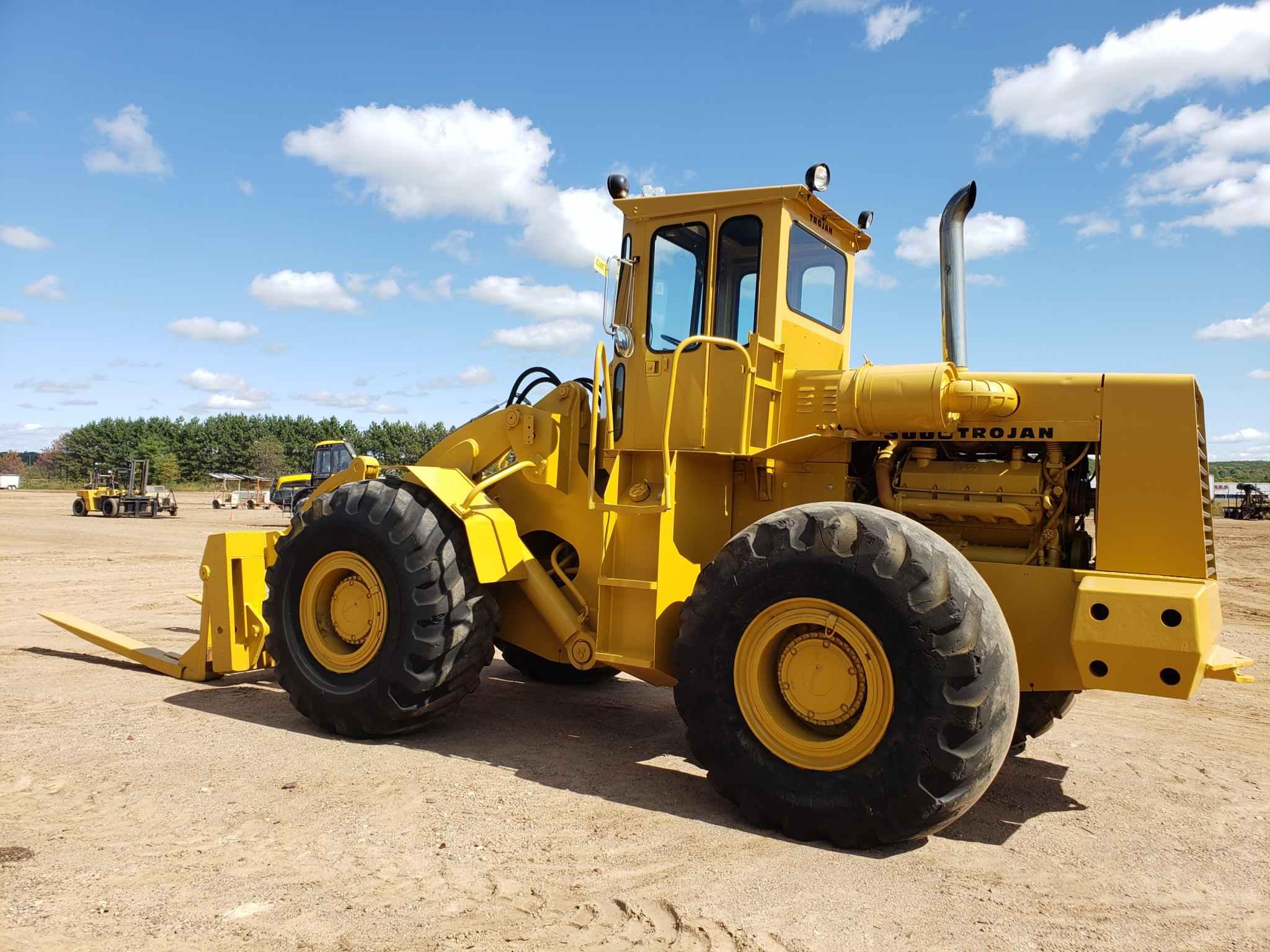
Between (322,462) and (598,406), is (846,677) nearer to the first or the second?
(598,406)

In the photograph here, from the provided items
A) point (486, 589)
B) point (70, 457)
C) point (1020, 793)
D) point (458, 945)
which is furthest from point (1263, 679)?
point (70, 457)

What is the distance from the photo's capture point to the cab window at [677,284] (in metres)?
5.73

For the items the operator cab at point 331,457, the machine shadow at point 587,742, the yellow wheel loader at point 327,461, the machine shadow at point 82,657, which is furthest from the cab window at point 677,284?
the operator cab at point 331,457

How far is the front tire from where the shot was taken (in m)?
4.01

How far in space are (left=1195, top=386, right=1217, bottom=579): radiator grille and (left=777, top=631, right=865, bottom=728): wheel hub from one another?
1787 mm

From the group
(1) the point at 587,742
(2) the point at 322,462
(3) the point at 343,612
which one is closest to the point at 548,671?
(1) the point at 587,742

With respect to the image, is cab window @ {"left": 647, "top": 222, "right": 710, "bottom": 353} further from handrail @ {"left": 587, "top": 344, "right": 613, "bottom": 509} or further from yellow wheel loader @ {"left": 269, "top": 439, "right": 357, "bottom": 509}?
yellow wheel loader @ {"left": 269, "top": 439, "right": 357, "bottom": 509}

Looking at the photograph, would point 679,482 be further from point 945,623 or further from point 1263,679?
point 1263,679

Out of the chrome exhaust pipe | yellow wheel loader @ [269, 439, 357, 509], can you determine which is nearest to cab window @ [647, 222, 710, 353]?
the chrome exhaust pipe

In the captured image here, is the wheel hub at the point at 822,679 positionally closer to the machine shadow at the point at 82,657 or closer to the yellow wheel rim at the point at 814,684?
the yellow wheel rim at the point at 814,684

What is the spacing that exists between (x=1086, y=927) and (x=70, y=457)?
321 feet

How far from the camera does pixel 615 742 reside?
6.05 meters

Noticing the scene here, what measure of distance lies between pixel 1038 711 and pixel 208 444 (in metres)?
93.8

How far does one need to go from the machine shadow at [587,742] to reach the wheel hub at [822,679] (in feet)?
1.94
